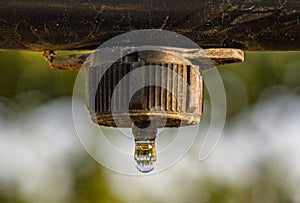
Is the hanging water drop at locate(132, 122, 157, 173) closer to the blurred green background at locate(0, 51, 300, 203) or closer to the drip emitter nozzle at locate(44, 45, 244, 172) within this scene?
the drip emitter nozzle at locate(44, 45, 244, 172)

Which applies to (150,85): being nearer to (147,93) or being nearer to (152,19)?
(147,93)

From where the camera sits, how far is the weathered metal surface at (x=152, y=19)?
5.31ft

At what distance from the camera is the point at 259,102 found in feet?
29.4

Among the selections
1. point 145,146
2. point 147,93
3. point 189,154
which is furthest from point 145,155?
point 189,154

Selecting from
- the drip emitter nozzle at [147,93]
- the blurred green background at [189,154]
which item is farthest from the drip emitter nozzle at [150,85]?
the blurred green background at [189,154]

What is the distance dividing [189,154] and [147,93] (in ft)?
23.9

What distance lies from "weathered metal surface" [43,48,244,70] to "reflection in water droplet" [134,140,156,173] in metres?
0.14

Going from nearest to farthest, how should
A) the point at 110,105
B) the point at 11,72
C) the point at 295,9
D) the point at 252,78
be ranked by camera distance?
the point at 295,9, the point at 110,105, the point at 11,72, the point at 252,78

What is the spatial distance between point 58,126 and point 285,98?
151cm

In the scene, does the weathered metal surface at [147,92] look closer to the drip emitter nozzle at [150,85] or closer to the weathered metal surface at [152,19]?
the drip emitter nozzle at [150,85]

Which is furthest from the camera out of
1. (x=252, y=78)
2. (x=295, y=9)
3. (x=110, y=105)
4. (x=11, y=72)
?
(x=252, y=78)

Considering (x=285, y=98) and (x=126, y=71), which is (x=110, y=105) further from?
(x=285, y=98)

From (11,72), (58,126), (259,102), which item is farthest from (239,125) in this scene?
(11,72)

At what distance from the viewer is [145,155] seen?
195 centimetres
